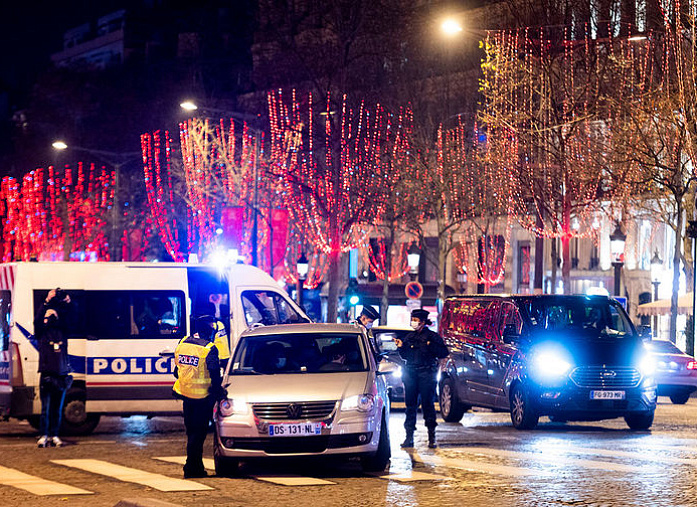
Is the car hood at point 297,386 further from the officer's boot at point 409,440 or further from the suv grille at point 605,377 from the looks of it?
the suv grille at point 605,377

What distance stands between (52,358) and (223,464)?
4455 mm

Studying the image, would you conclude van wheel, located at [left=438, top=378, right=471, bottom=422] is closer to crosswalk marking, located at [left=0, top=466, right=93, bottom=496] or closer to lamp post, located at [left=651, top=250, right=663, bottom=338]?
crosswalk marking, located at [left=0, top=466, right=93, bottom=496]

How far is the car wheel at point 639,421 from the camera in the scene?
20562 mm

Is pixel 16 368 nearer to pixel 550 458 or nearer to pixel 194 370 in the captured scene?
pixel 194 370

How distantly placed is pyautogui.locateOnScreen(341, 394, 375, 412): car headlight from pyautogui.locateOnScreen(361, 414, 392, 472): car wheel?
306 millimetres

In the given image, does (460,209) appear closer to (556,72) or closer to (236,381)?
(556,72)

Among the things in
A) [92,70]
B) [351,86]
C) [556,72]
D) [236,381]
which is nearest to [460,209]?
[351,86]

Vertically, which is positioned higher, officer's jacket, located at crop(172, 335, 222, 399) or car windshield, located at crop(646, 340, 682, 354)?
officer's jacket, located at crop(172, 335, 222, 399)

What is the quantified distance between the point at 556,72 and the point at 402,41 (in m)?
18.5

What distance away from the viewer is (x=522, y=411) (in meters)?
20.3

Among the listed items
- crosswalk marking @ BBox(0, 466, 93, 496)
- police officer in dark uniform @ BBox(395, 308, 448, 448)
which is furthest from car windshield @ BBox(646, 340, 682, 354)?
crosswalk marking @ BBox(0, 466, 93, 496)

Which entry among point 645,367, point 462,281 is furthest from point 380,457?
point 462,281

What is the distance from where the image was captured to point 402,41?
5569 cm

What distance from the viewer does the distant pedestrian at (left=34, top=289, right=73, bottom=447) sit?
1778 cm
